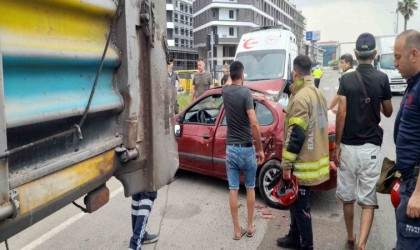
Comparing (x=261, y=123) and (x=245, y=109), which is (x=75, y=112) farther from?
(x=261, y=123)

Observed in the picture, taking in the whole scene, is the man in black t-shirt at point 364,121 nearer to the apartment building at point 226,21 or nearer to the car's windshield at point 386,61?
the car's windshield at point 386,61

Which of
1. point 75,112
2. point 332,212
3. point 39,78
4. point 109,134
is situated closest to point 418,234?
point 109,134

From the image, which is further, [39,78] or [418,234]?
[418,234]

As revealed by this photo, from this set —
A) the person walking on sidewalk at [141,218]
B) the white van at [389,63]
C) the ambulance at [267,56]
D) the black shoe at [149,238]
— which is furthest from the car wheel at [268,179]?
the white van at [389,63]

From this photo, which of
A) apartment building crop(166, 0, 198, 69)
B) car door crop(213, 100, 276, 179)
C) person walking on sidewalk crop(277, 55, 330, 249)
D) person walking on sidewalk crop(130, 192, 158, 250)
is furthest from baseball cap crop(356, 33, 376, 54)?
apartment building crop(166, 0, 198, 69)

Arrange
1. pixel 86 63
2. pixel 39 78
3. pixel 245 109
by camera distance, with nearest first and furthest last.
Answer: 1. pixel 39 78
2. pixel 86 63
3. pixel 245 109

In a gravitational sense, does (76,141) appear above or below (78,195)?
above

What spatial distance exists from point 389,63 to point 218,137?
1810 centimetres

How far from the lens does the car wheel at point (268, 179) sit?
4.95m

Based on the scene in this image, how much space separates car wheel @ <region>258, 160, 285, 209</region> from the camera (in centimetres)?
495

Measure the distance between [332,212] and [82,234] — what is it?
10.3ft

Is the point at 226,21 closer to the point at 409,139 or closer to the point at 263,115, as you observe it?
the point at 263,115

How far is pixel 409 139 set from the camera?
244 centimetres

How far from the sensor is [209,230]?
4.34 meters
